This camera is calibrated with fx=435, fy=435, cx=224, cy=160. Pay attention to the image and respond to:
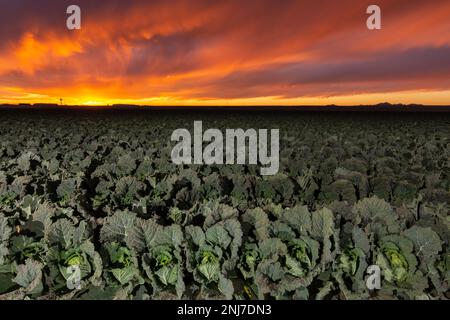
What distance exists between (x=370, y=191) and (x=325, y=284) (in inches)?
155

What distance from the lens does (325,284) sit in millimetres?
4754

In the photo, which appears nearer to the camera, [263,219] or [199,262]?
[199,262]

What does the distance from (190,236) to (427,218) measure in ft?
9.76

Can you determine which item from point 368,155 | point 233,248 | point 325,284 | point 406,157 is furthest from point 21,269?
point 406,157

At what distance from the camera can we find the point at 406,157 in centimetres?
1377

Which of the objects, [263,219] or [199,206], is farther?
[199,206]
